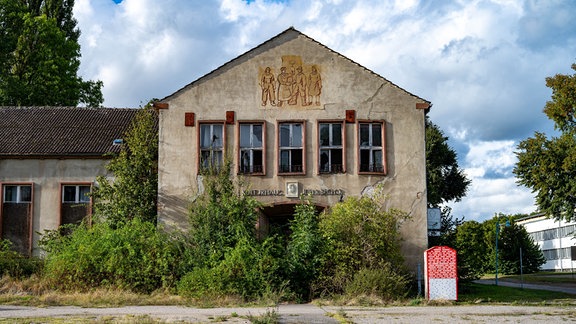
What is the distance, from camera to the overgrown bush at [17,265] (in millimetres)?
26203

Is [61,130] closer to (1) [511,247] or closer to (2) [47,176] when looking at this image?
(2) [47,176]

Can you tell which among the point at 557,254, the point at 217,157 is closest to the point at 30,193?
the point at 217,157

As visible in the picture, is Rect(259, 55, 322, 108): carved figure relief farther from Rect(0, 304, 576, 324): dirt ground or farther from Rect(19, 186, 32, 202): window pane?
Rect(19, 186, 32, 202): window pane

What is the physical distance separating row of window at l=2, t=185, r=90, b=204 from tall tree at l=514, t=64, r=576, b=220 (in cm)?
2377

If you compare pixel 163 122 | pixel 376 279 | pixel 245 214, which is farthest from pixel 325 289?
pixel 163 122

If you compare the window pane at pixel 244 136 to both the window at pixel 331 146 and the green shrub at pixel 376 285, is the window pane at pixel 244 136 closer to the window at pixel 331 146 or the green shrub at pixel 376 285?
the window at pixel 331 146

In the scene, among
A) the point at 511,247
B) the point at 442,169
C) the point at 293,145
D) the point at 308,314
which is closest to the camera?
the point at 308,314

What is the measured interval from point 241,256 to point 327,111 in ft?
25.0

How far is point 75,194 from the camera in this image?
104 ft

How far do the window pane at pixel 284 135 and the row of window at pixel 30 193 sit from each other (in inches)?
356

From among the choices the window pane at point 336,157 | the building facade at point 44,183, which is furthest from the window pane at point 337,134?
the building facade at point 44,183

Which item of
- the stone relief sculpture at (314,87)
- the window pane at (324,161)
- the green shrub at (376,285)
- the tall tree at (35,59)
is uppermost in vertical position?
the tall tree at (35,59)

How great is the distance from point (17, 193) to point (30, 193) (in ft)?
1.91

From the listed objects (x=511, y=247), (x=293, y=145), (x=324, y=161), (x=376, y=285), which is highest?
(x=293, y=145)
